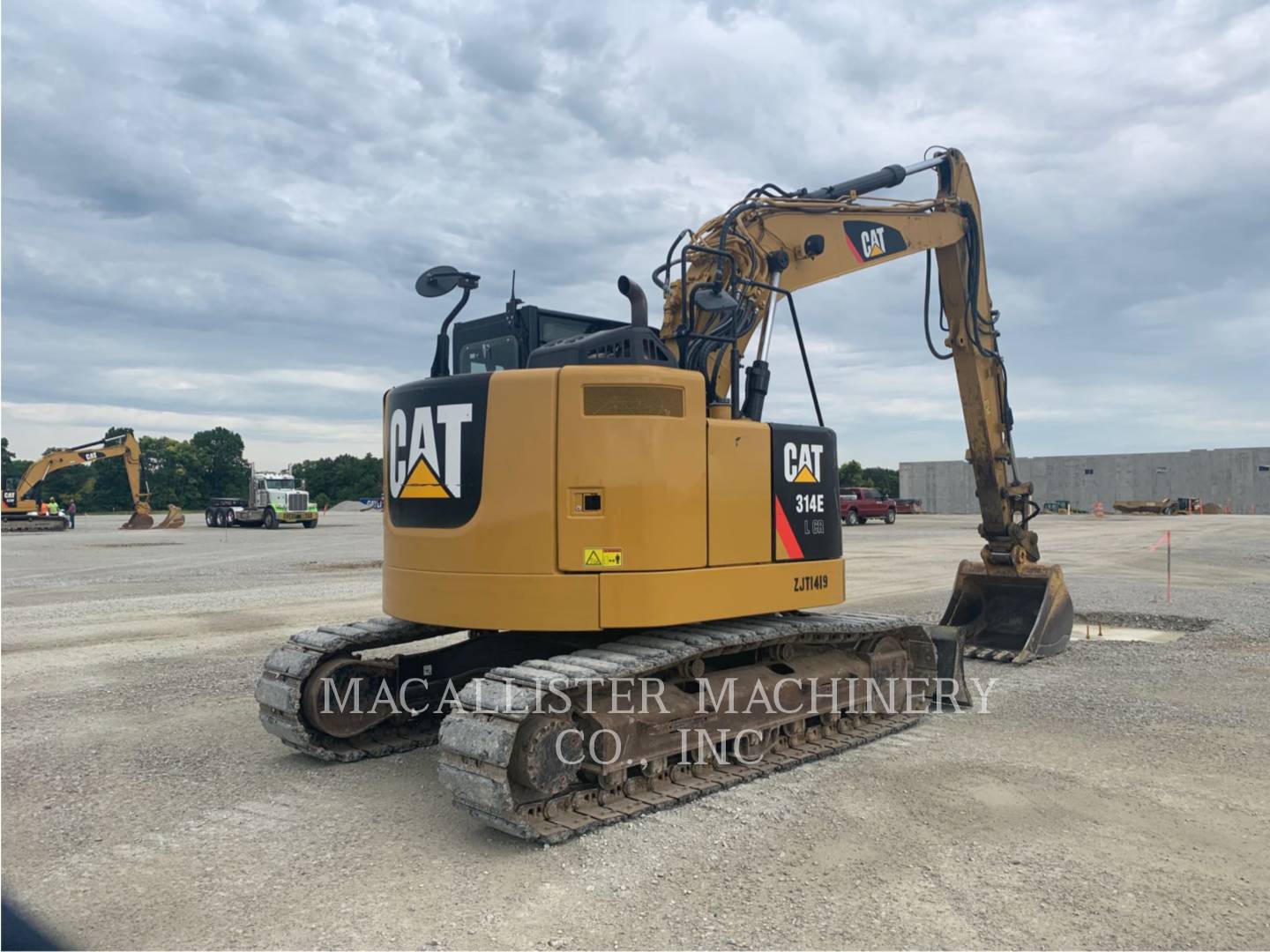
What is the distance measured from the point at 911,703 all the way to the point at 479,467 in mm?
4422

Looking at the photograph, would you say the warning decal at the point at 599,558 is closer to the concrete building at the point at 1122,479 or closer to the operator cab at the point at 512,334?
the operator cab at the point at 512,334

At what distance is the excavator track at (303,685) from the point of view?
6.20 metres

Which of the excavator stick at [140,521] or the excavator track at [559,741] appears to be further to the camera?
the excavator stick at [140,521]

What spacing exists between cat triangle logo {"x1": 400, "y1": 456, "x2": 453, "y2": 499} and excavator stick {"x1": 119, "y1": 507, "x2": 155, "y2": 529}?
4486 centimetres

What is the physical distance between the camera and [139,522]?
45281 millimetres

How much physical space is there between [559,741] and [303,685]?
2.24m

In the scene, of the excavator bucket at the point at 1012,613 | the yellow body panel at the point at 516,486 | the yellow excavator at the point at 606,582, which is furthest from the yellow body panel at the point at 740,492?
the excavator bucket at the point at 1012,613

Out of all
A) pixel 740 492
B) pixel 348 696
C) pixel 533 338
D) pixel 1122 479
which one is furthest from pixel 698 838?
pixel 1122 479

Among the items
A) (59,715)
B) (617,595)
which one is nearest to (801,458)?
(617,595)

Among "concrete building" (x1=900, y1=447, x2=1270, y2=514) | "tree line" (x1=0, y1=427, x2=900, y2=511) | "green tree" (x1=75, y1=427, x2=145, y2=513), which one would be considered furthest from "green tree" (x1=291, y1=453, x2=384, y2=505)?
"concrete building" (x1=900, y1=447, x2=1270, y2=514)

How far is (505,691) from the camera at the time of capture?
4.93 metres

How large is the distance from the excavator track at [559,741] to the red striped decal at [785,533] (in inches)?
19.8

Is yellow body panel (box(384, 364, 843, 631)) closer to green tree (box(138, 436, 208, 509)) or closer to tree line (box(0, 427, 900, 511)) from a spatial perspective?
tree line (box(0, 427, 900, 511))

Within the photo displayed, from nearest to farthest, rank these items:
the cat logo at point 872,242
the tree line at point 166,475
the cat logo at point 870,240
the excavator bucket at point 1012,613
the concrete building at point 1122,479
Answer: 1. the cat logo at point 870,240
2. the cat logo at point 872,242
3. the excavator bucket at point 1012,613
4. the concrete building at point 1122,479
5. the tree line at point 166,475
